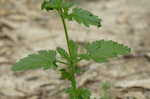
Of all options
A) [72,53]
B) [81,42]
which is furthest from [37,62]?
[81,42]

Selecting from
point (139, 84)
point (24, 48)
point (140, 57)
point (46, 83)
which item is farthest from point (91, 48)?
point (24, 48)

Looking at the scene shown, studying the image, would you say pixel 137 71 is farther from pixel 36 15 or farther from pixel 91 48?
pixel 36 15

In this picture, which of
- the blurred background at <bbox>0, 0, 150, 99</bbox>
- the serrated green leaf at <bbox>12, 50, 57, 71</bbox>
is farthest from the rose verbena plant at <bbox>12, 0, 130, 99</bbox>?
the blurred background at <bbox>0, 0, 150, 99</bbox>

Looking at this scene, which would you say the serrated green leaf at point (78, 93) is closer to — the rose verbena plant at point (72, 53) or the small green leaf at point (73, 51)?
the rose verbena plant at point (72, 53)

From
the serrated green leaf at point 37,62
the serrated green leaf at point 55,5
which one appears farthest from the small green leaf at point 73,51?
the serrated green leaf at point 55,5

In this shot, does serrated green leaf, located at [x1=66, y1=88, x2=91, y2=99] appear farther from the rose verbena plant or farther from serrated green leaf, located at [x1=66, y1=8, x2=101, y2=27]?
serrated green leaf, located at [x1=66, y1=8, x2=101, y2=27]
